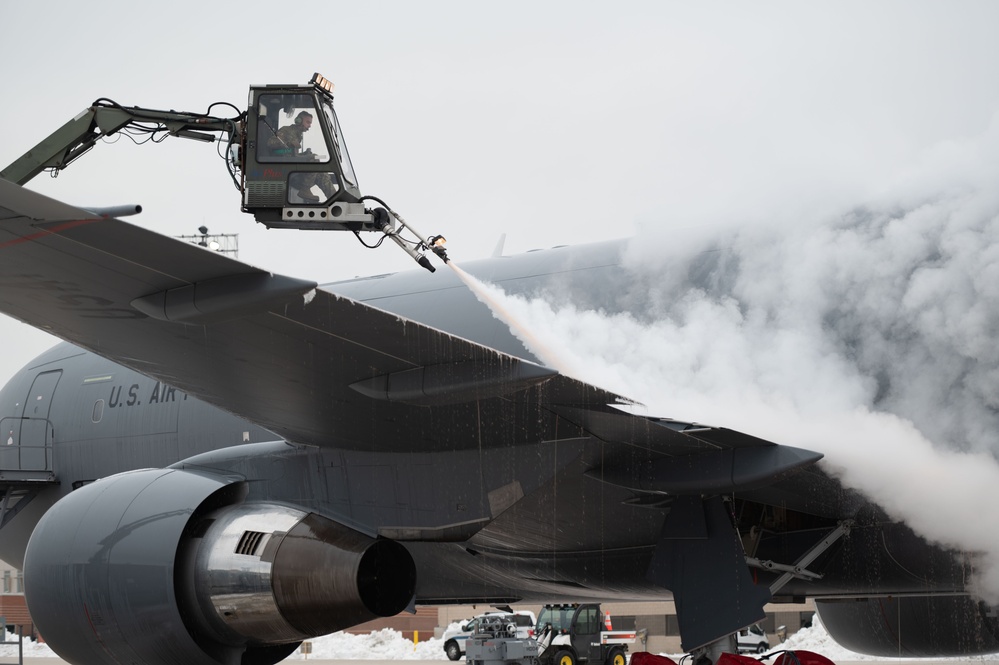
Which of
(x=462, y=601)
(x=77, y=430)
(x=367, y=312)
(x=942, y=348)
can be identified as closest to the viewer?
(x=367, y=312)

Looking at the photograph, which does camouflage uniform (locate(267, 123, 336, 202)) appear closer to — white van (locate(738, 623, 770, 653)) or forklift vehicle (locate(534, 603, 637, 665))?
forklift vehicle (locate(534, 603, 637, 665))

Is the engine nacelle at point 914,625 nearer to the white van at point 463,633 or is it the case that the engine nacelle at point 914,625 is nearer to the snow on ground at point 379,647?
the white van at point 463,633

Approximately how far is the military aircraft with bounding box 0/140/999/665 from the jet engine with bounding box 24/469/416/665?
0.02 m

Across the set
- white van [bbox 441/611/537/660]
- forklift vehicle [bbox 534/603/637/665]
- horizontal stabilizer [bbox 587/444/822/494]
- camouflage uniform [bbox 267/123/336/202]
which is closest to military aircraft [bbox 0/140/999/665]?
horizontal stabilizer [bbox 587/444/822/494]

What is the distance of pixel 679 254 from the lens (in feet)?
28.1

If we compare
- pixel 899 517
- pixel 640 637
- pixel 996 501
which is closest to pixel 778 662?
pixel 899 517

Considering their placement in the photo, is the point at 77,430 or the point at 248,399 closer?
the point at 248,399

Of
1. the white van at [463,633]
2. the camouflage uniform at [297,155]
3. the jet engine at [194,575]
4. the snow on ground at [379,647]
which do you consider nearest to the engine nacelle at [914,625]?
the jet engine at [194,575]

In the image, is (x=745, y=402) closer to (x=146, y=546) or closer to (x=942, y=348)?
(x=942, y=348)

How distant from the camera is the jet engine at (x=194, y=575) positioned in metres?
8.68

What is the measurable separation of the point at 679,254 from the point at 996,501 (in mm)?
2858

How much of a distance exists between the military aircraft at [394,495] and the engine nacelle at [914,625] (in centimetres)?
4

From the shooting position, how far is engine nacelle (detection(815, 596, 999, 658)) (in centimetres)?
1066

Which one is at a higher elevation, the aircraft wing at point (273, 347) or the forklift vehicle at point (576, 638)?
the aircraft wing at point (273, 347)
